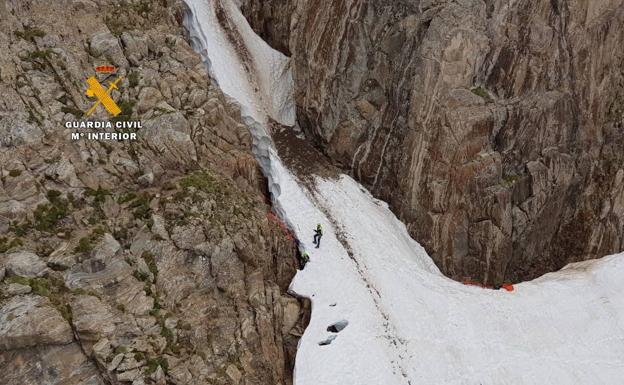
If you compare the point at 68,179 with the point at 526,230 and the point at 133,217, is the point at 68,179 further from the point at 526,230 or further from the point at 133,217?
the point at 526,230

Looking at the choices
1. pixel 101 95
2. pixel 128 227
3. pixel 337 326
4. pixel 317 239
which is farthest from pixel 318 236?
pixel 101 95

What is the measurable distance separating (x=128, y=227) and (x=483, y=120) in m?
18.9

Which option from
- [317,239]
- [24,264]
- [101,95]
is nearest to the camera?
[24,264]

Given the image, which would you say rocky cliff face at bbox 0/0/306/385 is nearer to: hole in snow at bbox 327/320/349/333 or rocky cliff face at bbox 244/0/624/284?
hole in snow at bbox 327/320/349/333

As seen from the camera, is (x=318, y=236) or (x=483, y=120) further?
(x=483, y=120)

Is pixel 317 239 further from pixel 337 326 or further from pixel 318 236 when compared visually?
pixel 337 326

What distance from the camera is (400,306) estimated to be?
21953 millimetres

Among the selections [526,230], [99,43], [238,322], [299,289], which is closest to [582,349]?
[526,230]

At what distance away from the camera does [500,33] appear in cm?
2672

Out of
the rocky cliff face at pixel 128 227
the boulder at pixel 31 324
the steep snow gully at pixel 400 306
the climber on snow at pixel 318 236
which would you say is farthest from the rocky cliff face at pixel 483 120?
the boulder at pixel 31 324

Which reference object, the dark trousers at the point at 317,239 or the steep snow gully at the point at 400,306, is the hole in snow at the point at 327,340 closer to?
the steep snow gully at the point at 400,306

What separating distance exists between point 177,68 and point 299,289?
11.2 metres

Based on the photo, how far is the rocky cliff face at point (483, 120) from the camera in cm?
2664

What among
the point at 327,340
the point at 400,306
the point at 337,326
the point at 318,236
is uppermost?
the point at 318,236
